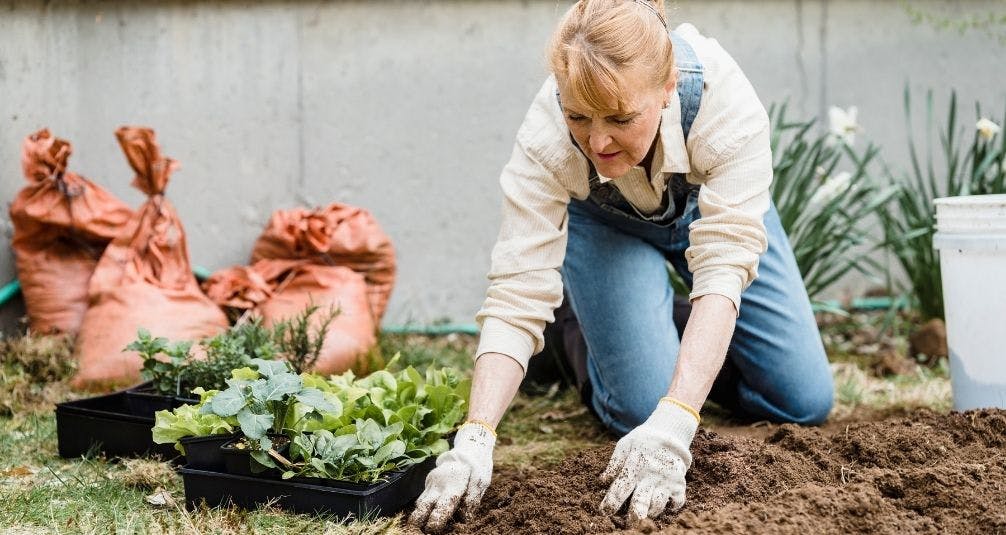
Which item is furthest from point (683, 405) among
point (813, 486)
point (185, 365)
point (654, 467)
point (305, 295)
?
point (305, 295)

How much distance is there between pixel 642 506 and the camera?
1848 millimetres

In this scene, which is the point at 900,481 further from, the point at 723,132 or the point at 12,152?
the point at 12,152

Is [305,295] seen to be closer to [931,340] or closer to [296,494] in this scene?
[296,494]

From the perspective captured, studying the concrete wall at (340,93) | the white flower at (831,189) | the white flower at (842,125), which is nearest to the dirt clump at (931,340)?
the white flower at (831,189)

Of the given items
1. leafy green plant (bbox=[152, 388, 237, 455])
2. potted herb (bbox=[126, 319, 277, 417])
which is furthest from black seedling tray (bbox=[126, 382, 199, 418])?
leafy green plant (bbox=[152, 388, 237, 455])

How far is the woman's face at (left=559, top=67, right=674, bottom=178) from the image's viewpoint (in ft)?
6.32

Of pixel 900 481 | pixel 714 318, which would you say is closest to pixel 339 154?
pixel 714 318

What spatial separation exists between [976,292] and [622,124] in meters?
1.20

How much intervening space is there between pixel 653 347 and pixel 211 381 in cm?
112

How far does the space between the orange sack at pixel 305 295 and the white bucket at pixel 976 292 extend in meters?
1.71

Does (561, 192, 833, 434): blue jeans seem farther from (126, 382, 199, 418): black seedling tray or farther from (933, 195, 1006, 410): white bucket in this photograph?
(126, 382, 199, 418): black seedling tray

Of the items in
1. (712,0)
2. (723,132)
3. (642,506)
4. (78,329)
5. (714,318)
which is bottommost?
(78,329)

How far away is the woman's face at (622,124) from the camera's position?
1927 millimetres

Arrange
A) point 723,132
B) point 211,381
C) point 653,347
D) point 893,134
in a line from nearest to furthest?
point 723,132 → point 211,381 → point 653,347 → point 893,134
